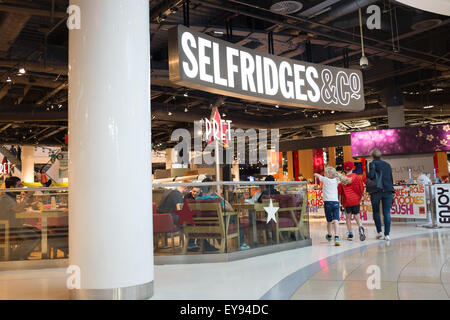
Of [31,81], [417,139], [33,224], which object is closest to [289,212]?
[33,224]

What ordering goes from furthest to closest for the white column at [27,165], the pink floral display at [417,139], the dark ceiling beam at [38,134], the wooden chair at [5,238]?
the white column at [27,165] → the dark ceiling beam at [38,134] → the pink floral display at [417,139] → the wooden chair at [5,238]

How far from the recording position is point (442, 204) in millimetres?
8406

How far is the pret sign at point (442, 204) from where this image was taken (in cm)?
835

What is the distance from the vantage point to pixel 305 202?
21.8 ft

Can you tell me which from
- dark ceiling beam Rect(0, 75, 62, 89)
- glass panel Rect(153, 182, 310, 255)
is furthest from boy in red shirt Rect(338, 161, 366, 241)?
dark ceiling beam Rect(0, 75, 62, 89)

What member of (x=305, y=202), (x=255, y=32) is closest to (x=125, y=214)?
(x=305, y=202)

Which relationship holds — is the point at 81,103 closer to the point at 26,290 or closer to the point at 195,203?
the point at 26,290

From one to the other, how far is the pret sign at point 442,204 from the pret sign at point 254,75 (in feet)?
9.45

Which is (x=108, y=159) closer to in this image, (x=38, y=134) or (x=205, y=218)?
(x=205, y=218)

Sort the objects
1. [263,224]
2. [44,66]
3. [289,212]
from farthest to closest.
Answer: [44,66] < [289,212] < [263,224]

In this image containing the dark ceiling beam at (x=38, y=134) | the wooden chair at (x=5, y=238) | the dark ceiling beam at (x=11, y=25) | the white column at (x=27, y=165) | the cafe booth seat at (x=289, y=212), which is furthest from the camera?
the white column at (x=27, y=165)

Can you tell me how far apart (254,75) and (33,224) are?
3.55 metres

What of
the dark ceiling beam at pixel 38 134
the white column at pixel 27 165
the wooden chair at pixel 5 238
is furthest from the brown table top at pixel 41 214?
the white column at pixel 27 165

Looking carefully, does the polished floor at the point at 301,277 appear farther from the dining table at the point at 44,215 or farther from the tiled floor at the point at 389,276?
the dining table at the point at 44,215
